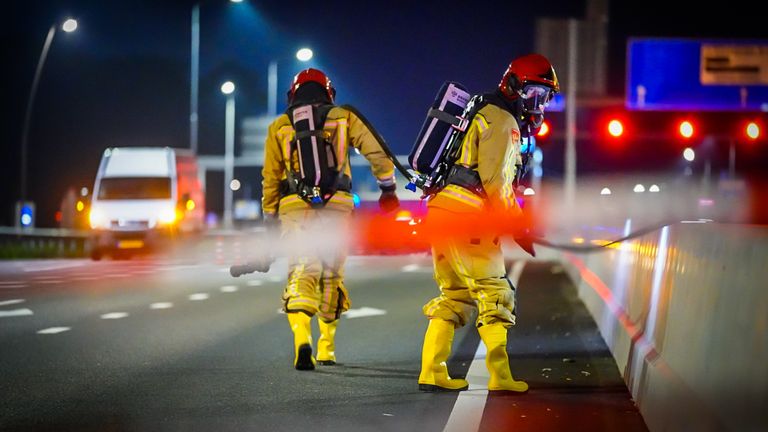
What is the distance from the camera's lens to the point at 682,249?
7203mm

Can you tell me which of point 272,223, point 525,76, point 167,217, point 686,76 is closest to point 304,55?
point 167,217

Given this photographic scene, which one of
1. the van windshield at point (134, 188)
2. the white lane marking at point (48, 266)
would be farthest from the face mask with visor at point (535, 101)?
the van windshield at point (134, 188)

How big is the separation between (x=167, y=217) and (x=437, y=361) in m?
21.0

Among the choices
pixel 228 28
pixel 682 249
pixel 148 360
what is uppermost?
pixel 228 28

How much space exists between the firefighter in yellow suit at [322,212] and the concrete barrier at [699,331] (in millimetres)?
2008

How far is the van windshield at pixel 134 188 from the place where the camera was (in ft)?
94.9

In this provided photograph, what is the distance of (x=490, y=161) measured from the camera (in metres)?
7.88

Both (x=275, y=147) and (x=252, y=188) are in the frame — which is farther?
(x=252, y=188)

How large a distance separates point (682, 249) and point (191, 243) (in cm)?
2341

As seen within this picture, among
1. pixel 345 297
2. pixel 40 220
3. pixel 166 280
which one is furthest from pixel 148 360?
pixel 40 220

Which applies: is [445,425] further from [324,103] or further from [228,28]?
[228,28]

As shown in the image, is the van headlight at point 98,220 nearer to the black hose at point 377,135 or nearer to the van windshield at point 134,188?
the van windshield at point 134,188

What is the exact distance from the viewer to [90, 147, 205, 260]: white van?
27.5m

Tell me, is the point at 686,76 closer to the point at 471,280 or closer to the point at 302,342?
the point at 302,342
